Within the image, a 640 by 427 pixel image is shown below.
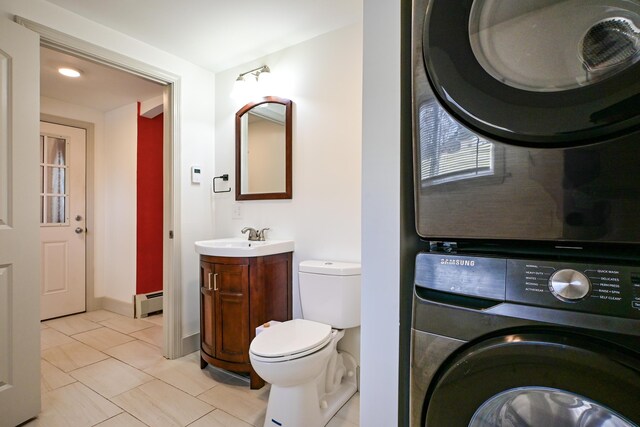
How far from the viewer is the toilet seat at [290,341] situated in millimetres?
1365

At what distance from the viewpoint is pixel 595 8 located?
49cm

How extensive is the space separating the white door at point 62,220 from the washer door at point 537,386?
3987 millimetres

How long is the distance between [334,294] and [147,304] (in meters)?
2.53

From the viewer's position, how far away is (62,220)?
10.8 ft

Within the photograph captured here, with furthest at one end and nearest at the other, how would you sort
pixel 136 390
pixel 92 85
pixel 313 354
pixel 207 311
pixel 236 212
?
1. pixel 92 85
2. pixel 236 212
3. pixel 207 311
4. pixel 136 390
5. pixel 313 354

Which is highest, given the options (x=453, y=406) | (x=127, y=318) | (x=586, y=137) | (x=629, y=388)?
(x=586, y=137)

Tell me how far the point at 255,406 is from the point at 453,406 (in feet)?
4.94

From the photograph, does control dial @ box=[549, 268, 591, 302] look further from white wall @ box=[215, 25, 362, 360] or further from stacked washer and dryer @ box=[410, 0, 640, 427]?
white wall @ box=[215, 25, 362, 360]

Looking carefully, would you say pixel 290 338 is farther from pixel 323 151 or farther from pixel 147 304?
pixel 147 304

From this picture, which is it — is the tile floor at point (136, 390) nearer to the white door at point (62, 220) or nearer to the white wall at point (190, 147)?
the white wall at point (190, 147)

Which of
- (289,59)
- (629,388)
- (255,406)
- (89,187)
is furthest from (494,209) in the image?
(89,187)

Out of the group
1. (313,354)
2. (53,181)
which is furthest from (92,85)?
(313,354)

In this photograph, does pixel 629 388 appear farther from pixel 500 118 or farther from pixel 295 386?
pixel 295 386

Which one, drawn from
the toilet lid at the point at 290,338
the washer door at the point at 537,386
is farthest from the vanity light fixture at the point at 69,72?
the washer door at the point at 537,386
